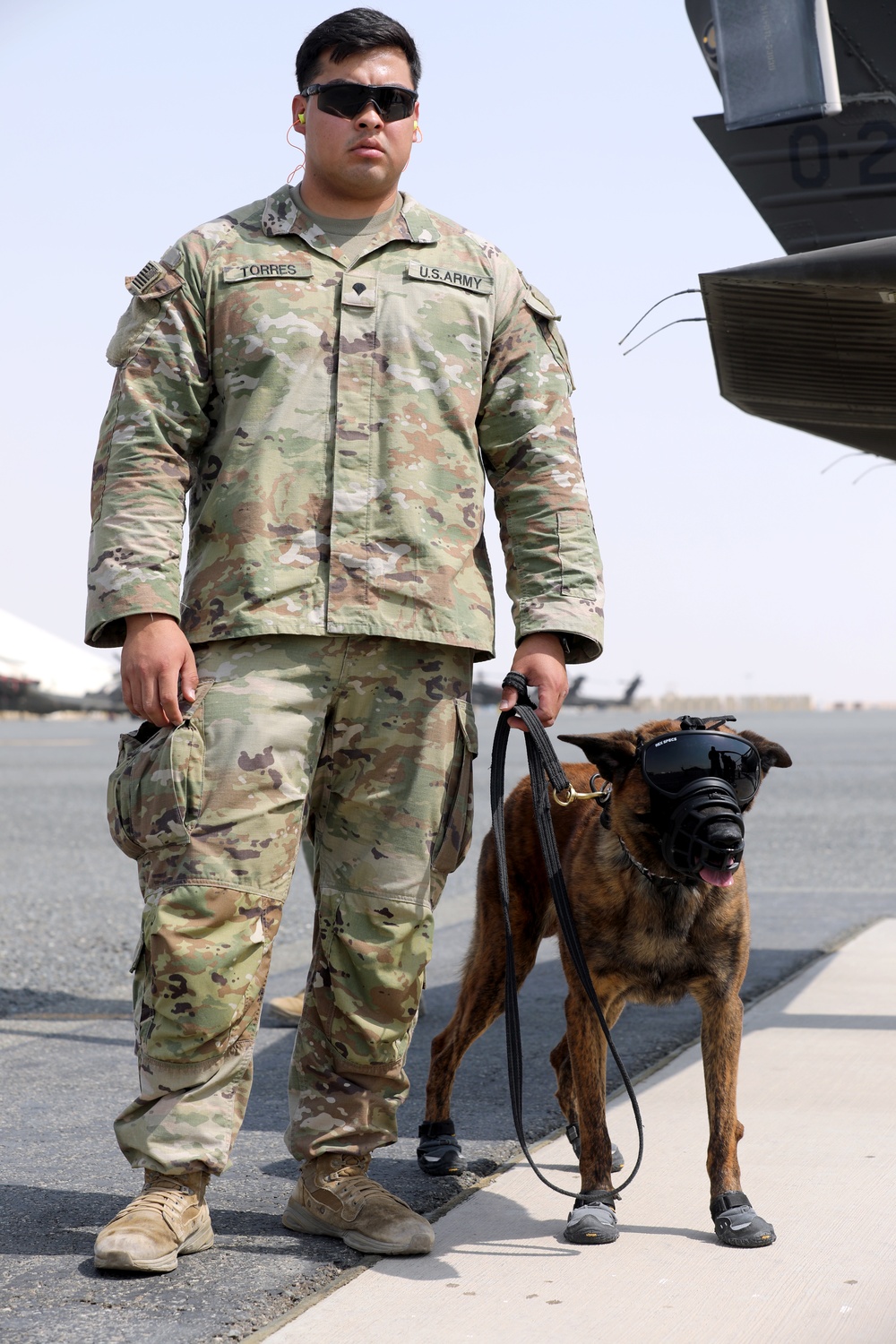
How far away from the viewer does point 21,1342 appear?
2.46 meters

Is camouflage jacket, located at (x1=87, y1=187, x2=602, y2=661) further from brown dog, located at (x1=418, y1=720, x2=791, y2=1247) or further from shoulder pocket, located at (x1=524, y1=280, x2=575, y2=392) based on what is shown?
brown dog, located at (x1=418, y1=720, x2=791, y2=1247)

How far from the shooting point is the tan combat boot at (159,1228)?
2789 mm

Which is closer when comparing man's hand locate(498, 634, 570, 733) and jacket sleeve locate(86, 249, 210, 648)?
jacket sleeve locate(86, 249, 210, 648)

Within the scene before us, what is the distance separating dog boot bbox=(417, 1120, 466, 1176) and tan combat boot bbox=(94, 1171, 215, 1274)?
2.46 feet

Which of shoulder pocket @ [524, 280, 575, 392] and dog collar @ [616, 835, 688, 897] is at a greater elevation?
shoulder pocket @ [524, 280, 575, 392]

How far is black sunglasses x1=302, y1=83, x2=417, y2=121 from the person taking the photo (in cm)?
304

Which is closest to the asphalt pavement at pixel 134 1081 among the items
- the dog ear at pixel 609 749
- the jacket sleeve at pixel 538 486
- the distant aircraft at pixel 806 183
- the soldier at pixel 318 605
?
the soldier at pixel 318 605

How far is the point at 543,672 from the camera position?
3.06 meters

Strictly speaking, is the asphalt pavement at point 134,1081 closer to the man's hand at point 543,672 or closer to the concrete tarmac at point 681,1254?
the concrete tarmac at point 681,1254

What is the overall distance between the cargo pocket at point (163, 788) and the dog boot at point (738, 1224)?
1467 mm

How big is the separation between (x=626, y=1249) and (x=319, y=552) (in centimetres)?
171

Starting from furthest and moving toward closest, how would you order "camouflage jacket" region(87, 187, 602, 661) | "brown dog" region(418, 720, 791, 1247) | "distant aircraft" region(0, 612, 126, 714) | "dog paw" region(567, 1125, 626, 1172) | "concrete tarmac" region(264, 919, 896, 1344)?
"distant aircraft" region(0, 612, 126, 714)
"dog paw" region(567, 1125, 626, 1172)
"brown dog" region(418, 720, 791, 1247)
"camouflage jacket" region(87, 187, 602, 661)
"concrete tarmac" region(264, 919, 896, 1344)

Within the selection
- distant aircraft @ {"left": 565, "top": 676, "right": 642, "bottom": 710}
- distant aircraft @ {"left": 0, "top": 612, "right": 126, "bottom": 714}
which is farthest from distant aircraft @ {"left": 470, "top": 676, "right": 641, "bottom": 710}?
distant aircraft @ {"left": 0, "top": 612, "right": 126, "bottom": 714}

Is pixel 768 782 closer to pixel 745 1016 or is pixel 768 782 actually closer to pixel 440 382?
pixel 745 1016
